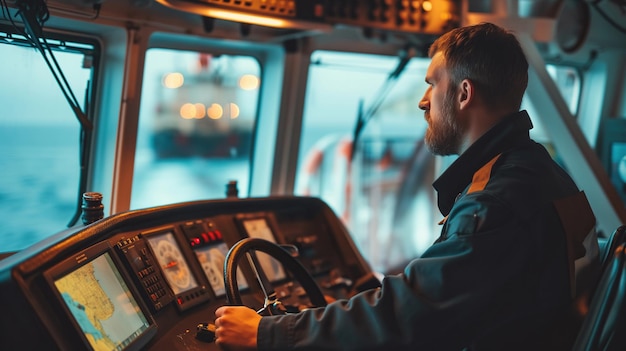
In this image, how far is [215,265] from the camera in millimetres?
2322

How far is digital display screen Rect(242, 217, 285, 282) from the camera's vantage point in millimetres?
2521

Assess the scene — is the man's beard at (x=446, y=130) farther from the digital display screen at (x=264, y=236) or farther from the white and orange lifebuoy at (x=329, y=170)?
the white and orange lifebuoy at (x=329, y=170)

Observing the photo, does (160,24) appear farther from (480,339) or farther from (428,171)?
(428,171)

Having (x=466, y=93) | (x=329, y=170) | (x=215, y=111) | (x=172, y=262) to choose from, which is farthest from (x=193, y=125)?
(x=466, y=93)

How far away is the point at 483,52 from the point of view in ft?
5.63

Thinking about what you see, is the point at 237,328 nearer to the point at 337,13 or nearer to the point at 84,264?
the point at 84,264

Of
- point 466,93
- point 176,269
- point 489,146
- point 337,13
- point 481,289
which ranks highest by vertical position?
point 337,13

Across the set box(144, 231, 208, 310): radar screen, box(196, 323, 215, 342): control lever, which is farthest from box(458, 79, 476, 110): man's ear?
box(144, 231, 208, 310): radar screen

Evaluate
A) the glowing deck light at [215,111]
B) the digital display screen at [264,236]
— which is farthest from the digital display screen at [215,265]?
the glowing deck light at [215,111]

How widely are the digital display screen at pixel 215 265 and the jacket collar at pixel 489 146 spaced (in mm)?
928

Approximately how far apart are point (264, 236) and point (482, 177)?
1.14m

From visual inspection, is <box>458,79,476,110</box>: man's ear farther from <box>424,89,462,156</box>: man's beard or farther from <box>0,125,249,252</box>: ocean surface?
<box>0,125,249,252</box>: ocean surface

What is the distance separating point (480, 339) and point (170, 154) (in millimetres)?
2039

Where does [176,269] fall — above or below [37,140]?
below
